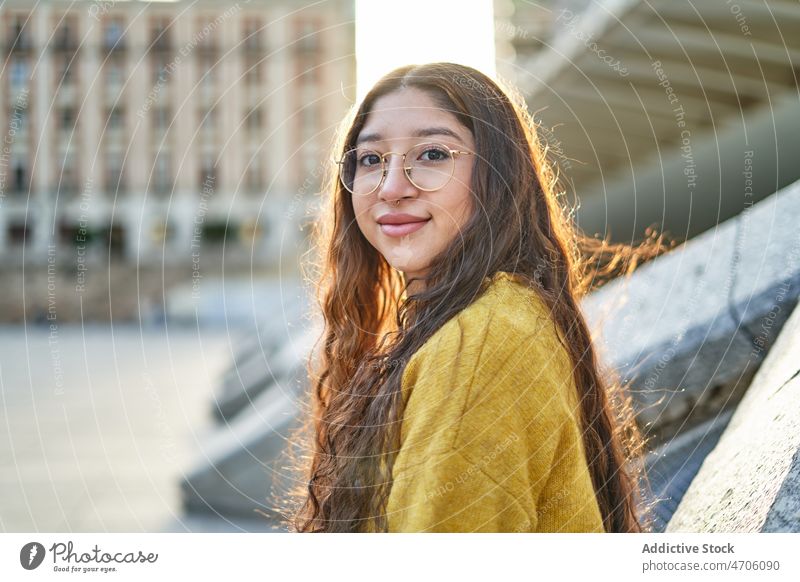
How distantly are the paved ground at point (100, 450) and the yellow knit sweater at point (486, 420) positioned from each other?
1.31m

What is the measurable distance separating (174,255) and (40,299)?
14.5 feet

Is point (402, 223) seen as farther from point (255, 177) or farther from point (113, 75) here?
point (255, 177)

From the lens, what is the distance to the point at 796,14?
362 centimetres

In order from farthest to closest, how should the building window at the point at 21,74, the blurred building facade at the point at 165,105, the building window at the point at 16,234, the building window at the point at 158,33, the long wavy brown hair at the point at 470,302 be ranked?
the building window at the point at 16,234 → the building window at the point at 158,33 → the building window at the point at 21,74 → the blurred building facade at the point at 165,105 → the long wavy brown hair at the point at 470,302

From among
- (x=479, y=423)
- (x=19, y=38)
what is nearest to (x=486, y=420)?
(x=479, y=423)

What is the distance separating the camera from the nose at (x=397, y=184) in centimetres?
154

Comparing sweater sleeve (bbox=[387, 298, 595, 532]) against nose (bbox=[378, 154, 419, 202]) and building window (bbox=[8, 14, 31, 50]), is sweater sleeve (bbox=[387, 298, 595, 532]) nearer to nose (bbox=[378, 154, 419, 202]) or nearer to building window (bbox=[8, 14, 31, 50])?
nose (bbox=[378, 154, 419, 202])

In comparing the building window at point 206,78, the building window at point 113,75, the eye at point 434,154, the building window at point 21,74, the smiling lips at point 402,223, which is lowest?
the smiling lips at point 402,223

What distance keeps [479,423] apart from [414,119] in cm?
58

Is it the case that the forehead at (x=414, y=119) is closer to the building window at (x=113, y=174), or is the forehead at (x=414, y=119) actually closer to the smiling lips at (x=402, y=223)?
the smiling lips at (x=402, y=223)

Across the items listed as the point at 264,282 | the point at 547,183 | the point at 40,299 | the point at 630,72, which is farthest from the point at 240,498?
the point at 40,299

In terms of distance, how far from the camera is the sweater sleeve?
1.24 metres

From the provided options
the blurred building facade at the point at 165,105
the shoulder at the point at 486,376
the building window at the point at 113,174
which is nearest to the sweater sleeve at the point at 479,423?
the shoulder at the point at 486,376

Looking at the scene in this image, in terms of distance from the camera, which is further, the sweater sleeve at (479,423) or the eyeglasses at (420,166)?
the eyeglasses at (420,166)
